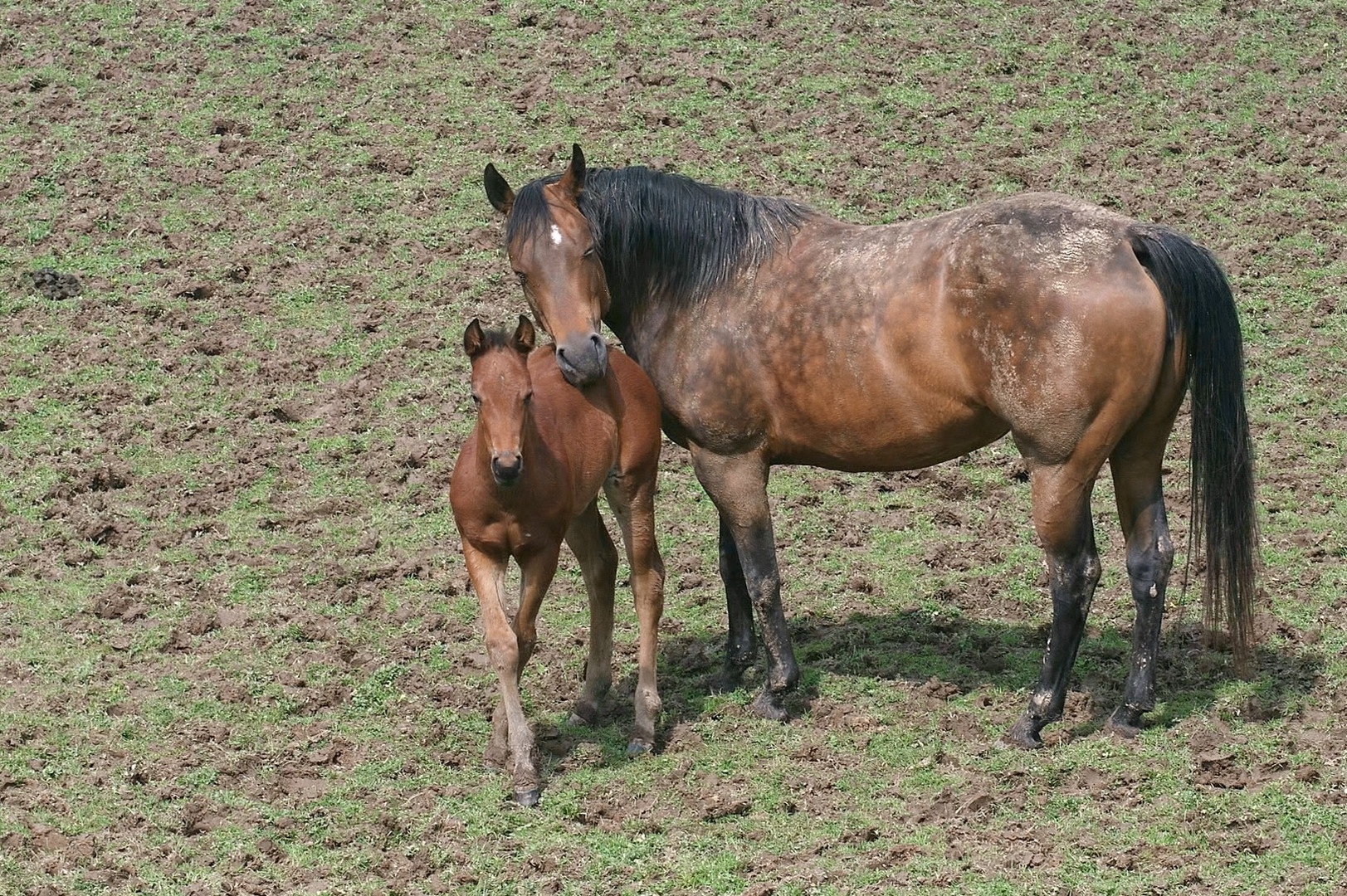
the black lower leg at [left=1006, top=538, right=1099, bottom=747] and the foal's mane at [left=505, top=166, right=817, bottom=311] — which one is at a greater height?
the foal's mane at [left=505, top=166, right=817, bottom=311]

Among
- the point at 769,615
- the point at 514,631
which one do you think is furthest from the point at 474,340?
the point at 769,615

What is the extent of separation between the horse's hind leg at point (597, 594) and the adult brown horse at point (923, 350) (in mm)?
609

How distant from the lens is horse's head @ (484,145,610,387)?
7.05 m

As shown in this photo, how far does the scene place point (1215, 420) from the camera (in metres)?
7.07

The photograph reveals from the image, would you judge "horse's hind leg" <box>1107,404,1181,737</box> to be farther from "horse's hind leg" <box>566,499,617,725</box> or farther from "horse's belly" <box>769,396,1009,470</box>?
"horse's hind leg" <box>566,499,617,725</box>

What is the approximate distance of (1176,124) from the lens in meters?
14.0

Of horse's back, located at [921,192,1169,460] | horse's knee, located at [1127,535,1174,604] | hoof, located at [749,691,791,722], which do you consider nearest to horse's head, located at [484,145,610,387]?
horse's back, located at [921,192,1169,460]

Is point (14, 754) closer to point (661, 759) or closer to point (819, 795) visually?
point (661, 759)

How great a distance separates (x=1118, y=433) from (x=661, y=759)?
8.21 feet

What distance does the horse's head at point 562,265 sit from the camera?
7.05m

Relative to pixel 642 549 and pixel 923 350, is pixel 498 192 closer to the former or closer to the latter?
pixel 642 549

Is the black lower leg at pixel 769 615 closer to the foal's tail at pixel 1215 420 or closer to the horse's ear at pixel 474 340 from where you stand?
the horse's ear at pixel 474 340

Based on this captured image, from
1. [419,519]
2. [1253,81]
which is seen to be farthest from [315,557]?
[1253,81]

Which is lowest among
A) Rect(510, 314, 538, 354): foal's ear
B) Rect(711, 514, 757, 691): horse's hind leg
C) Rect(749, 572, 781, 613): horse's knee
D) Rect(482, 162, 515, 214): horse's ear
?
Rect(711, 514, 757, 691): horse's hind leg
